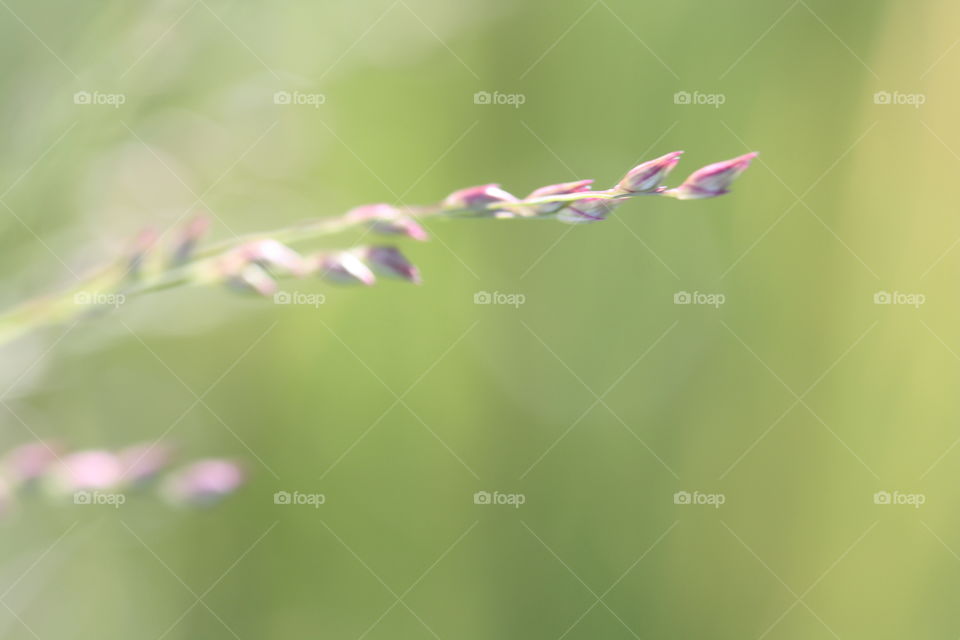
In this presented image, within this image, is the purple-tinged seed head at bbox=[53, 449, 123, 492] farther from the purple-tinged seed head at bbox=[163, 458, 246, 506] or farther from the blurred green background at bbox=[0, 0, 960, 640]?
the blurred green background at bbox=[0, 0, 960, 640]

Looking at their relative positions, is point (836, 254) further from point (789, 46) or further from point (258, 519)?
point (258, 519)

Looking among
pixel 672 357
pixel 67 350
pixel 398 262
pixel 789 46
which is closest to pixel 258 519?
pixel 67 350

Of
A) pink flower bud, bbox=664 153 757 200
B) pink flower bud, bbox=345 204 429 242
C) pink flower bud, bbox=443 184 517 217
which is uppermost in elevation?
pink flower bud, bbox=664 153 757 200

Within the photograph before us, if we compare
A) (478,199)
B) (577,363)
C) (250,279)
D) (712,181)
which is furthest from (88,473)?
(577,363)

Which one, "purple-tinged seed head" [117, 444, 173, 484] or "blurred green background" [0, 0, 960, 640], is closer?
"purple-tinged seed head" [117, 444, 173, 484]

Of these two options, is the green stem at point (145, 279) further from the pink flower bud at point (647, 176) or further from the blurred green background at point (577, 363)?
the blurred green background at point (577, 363)

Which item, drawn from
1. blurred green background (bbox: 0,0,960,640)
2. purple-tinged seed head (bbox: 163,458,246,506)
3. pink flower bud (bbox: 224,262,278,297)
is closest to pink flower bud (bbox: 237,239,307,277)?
pink flower bud (bbox: 224,262,278,297)

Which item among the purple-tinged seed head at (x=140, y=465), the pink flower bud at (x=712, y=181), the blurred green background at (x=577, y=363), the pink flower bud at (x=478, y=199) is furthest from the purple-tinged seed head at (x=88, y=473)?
the blurred green background at (x=577, y=363)
